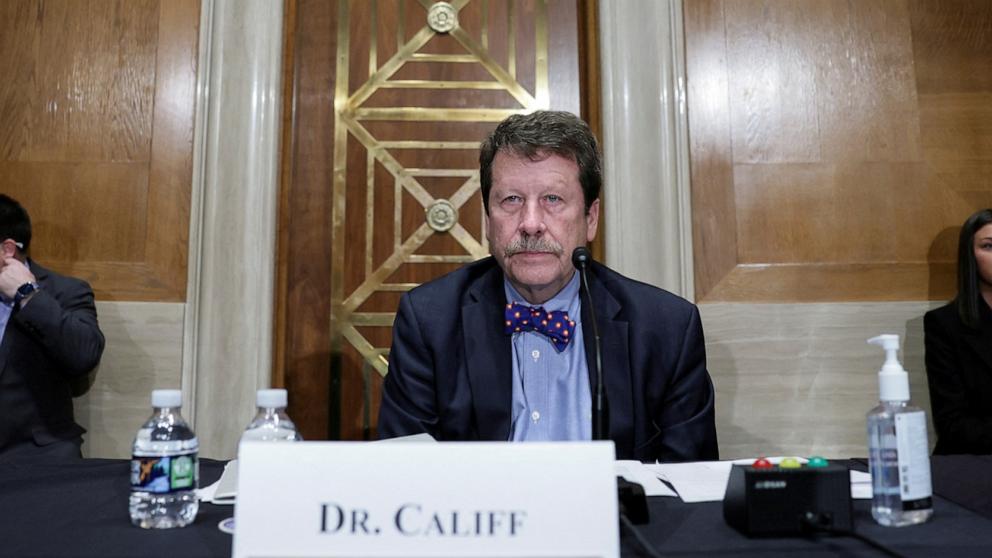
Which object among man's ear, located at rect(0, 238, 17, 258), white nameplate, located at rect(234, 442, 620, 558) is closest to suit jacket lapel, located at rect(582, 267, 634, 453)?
white nameplate, located at rect(234, 442, 620, 558)

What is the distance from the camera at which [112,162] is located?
2658mm

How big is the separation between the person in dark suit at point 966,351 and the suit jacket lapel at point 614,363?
1.48 meters

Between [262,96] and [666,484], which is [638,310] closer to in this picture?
[666,484]

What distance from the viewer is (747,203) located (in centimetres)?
270

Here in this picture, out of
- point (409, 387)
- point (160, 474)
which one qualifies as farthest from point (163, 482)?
point (409, 387)

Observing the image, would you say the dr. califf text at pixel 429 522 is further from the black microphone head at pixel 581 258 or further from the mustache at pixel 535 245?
the mustache at pixel 535 245

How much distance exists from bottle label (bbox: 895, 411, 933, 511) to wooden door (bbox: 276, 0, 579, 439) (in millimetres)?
1974

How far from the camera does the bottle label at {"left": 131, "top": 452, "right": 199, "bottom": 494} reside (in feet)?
2.92

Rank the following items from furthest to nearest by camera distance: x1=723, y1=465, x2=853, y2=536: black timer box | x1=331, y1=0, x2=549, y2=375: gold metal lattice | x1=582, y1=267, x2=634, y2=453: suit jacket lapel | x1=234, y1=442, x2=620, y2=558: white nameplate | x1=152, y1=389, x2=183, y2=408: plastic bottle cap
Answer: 1. x1=331, y1=0, x2=549, y2=375: gold metal lattice
2. x1=582, y1=267, x2=634, y2=453: suit jacket lapel
3. x1=152, y1=389, x2=183, y2=408: plastic bottle cap
4. x1=723, y1=465, x2=853, y2=536: black timer box
5. x1=234, y1=442, x2=620, y2=558: white nameplate

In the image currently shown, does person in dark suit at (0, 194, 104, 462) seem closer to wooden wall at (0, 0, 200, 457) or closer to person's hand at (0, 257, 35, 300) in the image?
person's hand at (0, 257, 35, 300)

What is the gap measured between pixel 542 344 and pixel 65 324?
5.02 feet

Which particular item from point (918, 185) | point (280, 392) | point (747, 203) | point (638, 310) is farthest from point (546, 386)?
point (918, 185)

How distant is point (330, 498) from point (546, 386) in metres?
0.89

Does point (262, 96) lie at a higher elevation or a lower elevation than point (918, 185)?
higher
